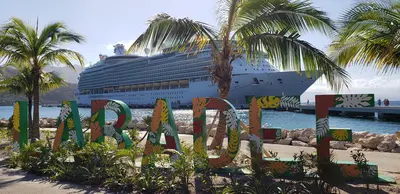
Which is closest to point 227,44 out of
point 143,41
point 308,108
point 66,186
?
point 143,41

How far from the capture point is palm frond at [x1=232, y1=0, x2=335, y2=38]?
222 inches

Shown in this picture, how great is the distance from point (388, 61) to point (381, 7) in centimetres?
98

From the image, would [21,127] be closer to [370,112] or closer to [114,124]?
[114,124]

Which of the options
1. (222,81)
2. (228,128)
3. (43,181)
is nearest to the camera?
(228,128)

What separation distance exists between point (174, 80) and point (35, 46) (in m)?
39.8

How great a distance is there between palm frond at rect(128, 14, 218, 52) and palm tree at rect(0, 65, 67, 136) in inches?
197

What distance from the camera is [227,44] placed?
263 inches

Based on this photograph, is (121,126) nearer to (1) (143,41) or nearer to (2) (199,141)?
(2) (199,141)

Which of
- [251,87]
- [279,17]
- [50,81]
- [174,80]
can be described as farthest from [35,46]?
[174,80]

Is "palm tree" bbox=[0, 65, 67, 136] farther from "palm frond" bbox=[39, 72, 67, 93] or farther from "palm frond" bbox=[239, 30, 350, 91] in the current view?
"palm frond" bbox=[239, 30, 350, 91]

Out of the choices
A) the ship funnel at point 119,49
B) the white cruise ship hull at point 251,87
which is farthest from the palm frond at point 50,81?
the ship funnel at point 119,49

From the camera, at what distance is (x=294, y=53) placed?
5848mm

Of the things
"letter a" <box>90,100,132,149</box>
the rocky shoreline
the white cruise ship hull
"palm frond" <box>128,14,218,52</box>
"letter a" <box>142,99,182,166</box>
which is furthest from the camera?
the white cruise ship hull

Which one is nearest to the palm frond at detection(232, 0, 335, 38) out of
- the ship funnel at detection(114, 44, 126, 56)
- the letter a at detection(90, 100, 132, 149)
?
the letter a at detection(90, 100, 132, 149)
